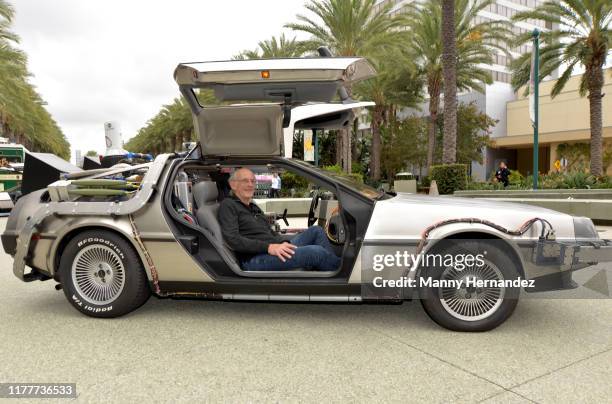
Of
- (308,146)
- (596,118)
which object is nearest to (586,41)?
(596,118)

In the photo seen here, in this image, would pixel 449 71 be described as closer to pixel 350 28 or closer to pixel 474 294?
pixel 350 28

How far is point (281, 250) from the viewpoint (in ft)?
12.8

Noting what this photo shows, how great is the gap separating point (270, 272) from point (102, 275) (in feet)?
5.14

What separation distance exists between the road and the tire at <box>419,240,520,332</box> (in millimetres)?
131

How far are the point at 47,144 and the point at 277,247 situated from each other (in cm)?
7269

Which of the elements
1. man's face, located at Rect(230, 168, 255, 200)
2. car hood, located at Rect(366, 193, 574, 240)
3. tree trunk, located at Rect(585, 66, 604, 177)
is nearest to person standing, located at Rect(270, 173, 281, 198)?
man's face, located at Rect(230, 168, 255, 200)

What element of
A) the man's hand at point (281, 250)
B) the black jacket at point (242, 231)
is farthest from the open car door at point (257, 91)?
the man's hand at point (281, 250)

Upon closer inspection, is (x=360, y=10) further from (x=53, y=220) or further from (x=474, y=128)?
(x=53, y=220)

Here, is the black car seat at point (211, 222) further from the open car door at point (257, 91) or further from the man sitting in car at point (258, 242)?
the open car door at point (257, 91)

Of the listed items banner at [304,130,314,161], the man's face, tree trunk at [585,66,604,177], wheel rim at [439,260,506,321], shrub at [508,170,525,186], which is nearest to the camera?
wheel rim at [439,260,506,321]

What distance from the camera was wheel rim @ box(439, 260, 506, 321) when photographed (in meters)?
3.52

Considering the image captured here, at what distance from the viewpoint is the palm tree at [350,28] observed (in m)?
24.2

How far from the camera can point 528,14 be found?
21.0 meters

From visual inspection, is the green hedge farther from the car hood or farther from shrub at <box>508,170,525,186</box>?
the car hood
